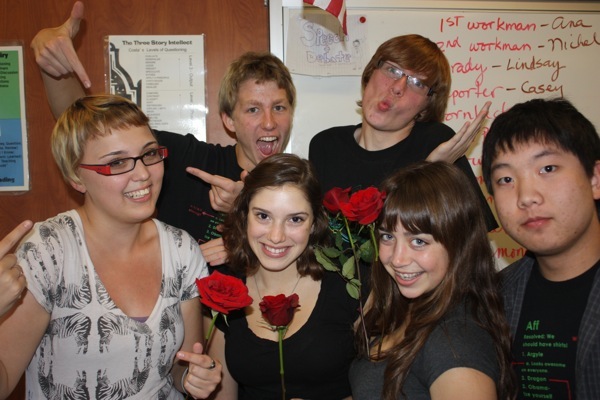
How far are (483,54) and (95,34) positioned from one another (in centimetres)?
216

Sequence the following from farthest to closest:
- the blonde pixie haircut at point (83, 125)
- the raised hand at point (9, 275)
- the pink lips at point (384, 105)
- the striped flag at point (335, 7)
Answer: the striped flag at point (335, 7) < the pink lips at point (384, 105) < the blonde pixie haircut at point (83, 125) < the raised hand at point (9, 275)

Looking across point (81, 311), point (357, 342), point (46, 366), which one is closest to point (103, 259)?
point (81, 311)

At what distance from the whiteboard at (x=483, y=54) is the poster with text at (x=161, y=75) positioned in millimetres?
485

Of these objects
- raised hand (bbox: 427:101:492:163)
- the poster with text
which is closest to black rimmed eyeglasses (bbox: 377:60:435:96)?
raised hand (bbox: 427:101:492:163)

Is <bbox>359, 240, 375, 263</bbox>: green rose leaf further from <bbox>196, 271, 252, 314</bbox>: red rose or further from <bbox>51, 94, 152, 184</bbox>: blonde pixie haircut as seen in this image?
<bbox>51, 94, 152, 184</bbox>: blonde pixie haircut

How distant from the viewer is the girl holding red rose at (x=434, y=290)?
1340 millimetres

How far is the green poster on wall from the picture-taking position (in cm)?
282

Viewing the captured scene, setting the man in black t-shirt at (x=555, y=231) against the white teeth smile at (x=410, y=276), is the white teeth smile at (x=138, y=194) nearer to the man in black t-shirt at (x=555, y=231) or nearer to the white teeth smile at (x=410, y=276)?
the white teeth smile at (x=410, y=276)

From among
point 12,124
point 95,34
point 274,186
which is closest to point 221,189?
point 274,186

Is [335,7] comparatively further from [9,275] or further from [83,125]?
[9,275]

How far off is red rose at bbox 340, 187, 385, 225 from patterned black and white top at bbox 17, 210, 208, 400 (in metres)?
0.72

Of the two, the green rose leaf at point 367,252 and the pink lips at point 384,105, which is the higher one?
the pink lips at point 384,105

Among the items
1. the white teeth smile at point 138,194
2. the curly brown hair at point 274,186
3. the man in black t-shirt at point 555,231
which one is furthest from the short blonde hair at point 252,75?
the man in black t-shirt at point 555,231

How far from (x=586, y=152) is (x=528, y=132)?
0.54ft
